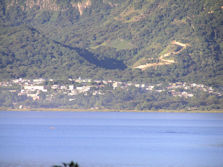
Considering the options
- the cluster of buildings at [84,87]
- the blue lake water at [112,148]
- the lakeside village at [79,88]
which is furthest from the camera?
the cluster of buildings at [84,87]

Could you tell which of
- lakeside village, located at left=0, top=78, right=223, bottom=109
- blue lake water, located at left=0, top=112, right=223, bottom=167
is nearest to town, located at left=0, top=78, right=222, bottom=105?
lakeside village, located at left=0, top=78, right=223, bottom=109

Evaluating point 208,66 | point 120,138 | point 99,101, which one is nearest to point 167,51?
point 208,66

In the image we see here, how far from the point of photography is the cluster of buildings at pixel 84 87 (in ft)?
595

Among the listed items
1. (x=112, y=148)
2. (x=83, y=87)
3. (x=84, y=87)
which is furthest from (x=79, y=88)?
(x=112, y=148)

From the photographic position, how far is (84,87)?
18812 centimetres

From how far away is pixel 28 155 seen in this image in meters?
61.3

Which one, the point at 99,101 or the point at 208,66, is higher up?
the point at 208,66

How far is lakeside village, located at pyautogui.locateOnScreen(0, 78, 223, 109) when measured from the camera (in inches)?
7136

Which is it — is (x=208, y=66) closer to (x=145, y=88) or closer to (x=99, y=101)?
(x=145, y=88)

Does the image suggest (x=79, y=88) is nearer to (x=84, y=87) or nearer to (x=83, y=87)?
(x=83, y=87)

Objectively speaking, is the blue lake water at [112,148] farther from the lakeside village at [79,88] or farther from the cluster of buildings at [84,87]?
the cluster of buildings at [84,87]

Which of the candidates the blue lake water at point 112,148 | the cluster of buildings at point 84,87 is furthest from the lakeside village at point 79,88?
the blue lake water at point 112,148

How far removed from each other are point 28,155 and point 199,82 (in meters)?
128

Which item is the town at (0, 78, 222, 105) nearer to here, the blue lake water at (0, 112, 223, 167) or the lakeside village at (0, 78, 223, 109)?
the lakeside village at (0, 78, 223, 109)
